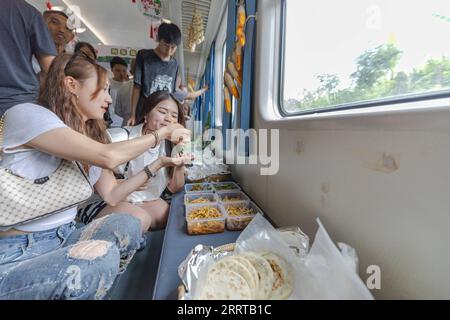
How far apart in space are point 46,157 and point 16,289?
1.33 feet

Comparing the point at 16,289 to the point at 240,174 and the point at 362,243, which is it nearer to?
the point at 362,243

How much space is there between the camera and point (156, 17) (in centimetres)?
288

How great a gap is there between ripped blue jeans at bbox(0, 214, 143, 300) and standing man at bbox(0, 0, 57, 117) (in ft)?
2.50

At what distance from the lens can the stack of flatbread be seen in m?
0.54

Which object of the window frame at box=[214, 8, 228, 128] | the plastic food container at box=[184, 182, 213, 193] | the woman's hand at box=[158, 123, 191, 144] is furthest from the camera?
the window frame at box=[214, 8, 228, 128]

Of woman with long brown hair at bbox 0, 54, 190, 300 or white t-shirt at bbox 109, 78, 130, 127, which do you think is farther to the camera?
white t-shirt at bbox 109, 78, 130, 127

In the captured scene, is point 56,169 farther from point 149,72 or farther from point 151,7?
point 151,7

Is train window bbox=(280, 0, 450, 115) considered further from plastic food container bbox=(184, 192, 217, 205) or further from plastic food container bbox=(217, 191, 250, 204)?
plastic food container bbox=(184, 192, 217, 205)

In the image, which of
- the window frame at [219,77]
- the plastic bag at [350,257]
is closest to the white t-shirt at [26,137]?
the plastic bag at [350,257]

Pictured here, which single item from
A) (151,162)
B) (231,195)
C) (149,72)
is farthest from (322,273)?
(149,72)

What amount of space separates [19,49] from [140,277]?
1340 millimetres

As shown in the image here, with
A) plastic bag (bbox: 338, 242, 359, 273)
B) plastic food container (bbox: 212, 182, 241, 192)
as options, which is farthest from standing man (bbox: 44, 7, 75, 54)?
plastic bag (bbox: 338, 242, 359, 273)
